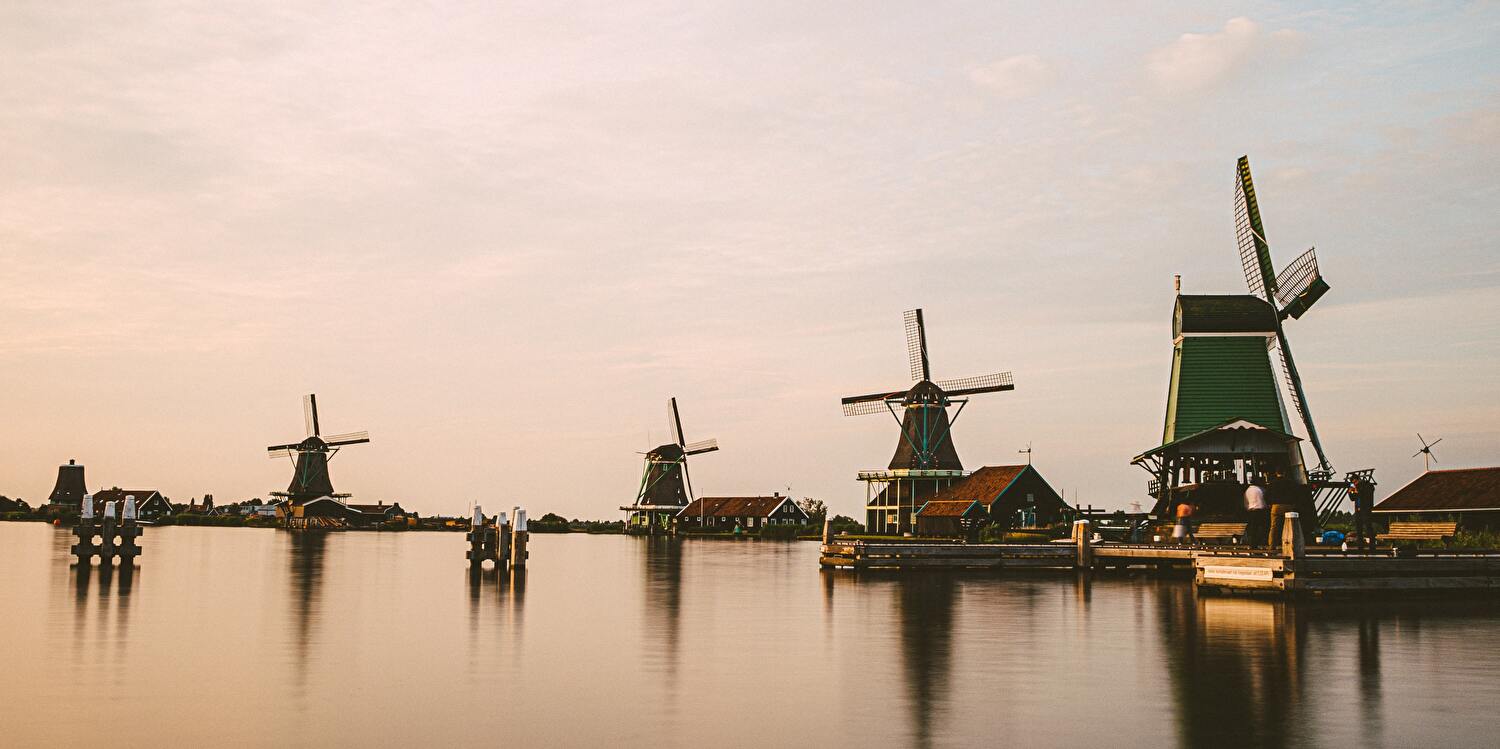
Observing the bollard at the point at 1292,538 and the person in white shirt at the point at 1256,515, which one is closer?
the bollard at the point at 1292,538

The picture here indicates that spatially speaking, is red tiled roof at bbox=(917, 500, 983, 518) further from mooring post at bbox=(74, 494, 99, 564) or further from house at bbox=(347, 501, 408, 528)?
house at bbox=(347, 501, 408, 528)

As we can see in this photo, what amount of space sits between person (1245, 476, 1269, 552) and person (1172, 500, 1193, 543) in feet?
6.90

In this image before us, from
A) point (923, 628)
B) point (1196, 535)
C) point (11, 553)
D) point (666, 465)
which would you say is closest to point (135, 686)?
point (923, 628)

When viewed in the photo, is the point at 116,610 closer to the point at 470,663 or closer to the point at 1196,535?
the point at 470,663

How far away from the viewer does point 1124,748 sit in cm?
1339

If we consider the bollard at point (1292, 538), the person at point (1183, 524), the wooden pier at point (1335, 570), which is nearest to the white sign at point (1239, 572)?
the wooden pier at point (1335, 570)

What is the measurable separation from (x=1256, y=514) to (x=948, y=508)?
20446 mm

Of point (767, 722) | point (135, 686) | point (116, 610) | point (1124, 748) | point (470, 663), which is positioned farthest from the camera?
point (116, 610)

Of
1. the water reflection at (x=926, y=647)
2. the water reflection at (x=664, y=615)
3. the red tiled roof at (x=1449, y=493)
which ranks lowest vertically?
the water reflection at (x=664, y=615)

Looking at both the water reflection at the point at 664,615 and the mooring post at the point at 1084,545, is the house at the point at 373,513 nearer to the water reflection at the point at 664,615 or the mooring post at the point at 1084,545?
the water reflection at the point at 664,615

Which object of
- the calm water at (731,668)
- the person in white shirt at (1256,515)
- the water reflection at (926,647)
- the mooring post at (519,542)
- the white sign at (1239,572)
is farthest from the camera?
the mooring post at (519,542)

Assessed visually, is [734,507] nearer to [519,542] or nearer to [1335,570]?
[519,542]

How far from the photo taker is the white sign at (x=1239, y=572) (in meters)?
31.4

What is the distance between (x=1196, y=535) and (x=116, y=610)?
36.3 m
